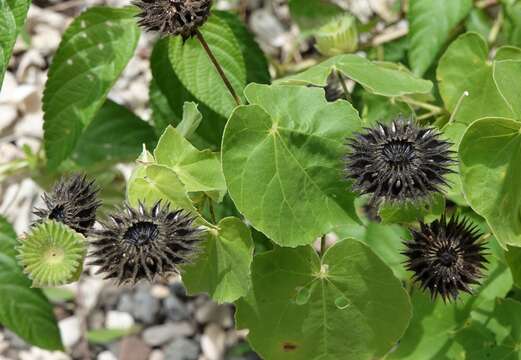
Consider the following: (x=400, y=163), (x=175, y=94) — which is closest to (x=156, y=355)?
(x=175, y=94)

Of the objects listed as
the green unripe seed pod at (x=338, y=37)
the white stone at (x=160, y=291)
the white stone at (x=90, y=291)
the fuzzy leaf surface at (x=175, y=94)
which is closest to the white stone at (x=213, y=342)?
the white stone at (x=160, y=291)

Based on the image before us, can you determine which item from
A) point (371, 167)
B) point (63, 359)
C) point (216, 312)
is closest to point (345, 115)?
point (371, 167)

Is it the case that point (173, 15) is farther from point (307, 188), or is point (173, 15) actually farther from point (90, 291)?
point (90, 291)

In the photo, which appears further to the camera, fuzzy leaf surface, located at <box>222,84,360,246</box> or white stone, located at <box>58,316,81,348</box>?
white stone, located at <box>58,316,81,348</box>

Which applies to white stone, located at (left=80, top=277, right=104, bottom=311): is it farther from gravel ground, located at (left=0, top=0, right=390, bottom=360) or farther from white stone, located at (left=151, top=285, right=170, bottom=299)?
white stone, located at (left=151, top=285, right=170, bottom=299)

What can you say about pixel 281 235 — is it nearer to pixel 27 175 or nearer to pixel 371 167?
pixel 371 167

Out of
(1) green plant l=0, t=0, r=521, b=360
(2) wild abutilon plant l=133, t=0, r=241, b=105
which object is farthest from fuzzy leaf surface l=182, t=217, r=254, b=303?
(2) wild abutilon plant l=133, t=0, r=241, b=105
